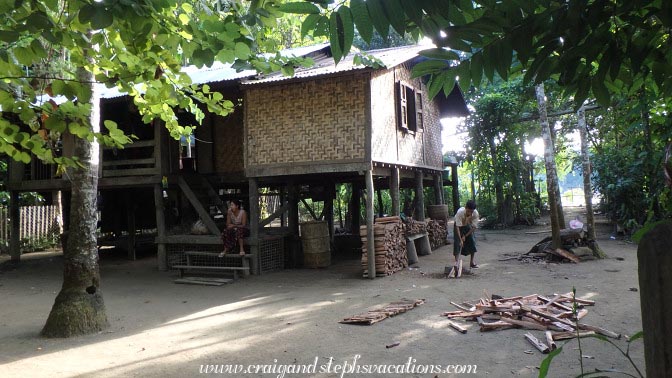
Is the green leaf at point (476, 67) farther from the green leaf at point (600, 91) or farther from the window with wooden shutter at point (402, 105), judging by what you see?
the window with wooden shutter at point (402, 105)

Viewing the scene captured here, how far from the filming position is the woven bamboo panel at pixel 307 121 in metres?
10.3

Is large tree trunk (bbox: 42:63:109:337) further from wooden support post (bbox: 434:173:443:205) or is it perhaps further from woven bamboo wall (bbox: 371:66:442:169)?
wooden support post (bbox: 434:173:443:205)

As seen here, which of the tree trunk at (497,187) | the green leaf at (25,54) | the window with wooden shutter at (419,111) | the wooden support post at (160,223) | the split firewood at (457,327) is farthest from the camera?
the tree trunk at (497,187)

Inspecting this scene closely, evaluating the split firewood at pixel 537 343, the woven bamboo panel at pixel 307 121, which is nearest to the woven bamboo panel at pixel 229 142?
the woven bamboo panel at pixel 307 121

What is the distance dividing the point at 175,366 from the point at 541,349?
12.8ft

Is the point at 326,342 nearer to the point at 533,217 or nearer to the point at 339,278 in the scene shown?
the point at 339,278

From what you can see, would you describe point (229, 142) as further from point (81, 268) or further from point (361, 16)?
point (361, 16)

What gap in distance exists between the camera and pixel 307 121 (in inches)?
417

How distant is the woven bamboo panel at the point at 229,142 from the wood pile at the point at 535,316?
7323 mm

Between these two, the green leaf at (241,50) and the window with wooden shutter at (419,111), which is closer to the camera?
the green leaf at (241,50)

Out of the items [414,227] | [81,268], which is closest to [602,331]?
[81,268]

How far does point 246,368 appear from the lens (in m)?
4.83

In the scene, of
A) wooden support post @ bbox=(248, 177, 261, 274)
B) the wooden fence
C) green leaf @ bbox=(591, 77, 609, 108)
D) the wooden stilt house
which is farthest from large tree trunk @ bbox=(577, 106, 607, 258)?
the wooden fence

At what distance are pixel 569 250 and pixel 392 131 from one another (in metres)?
5.32
